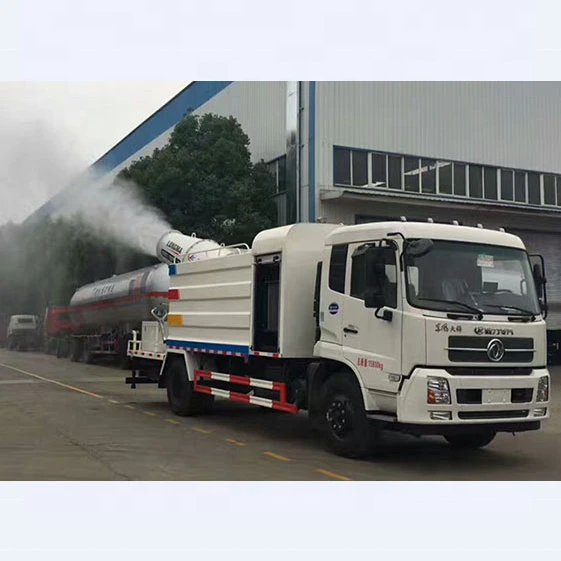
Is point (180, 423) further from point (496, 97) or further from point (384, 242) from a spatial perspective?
point (496, 97)

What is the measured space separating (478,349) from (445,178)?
17870 mm

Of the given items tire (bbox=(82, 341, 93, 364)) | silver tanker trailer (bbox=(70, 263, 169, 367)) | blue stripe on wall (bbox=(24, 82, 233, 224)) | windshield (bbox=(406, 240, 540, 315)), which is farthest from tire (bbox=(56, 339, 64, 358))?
windshield (bbox=(406, 240, 540, 315))

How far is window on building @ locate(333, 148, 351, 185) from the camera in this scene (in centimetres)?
2183

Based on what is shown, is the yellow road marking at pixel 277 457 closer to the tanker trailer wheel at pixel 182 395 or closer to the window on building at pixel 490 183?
the tanker trailer wheel at pixel 182 395

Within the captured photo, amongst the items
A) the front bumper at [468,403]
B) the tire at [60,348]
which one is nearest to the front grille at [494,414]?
the front bumper at [468,403]

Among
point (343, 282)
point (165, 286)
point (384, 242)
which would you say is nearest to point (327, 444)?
point (343, 282)

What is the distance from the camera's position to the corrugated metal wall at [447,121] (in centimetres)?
2177

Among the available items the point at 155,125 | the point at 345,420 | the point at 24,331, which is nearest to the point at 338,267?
the point at 345,420

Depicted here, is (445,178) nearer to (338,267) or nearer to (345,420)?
(338,267)

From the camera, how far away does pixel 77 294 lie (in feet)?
94.0

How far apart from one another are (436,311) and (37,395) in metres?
10.3

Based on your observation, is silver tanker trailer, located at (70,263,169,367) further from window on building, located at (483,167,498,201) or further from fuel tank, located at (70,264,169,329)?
window on building, located at (483,167,498,201)

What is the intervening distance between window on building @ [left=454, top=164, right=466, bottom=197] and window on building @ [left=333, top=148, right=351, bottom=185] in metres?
4.60

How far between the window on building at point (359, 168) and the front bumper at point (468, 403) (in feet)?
50.7
